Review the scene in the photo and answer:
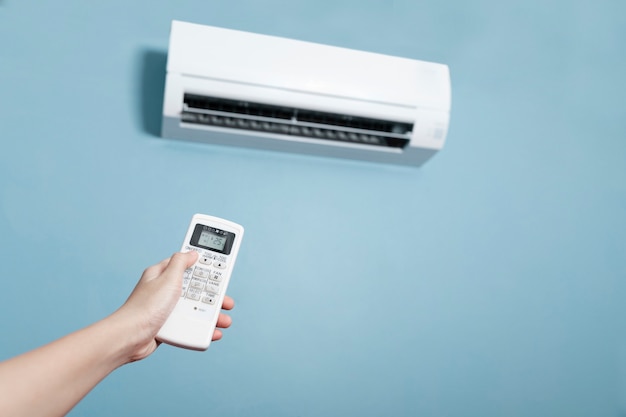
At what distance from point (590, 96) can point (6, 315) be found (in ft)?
5.13

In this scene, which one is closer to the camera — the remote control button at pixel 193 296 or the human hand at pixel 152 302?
the human hand at pixel 152 302

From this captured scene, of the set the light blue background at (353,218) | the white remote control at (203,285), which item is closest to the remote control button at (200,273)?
the white remote control at (203,285)

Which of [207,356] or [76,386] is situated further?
[207,356]

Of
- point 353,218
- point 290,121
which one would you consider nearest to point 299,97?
point 290,121

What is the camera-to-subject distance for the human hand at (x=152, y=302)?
92 cm

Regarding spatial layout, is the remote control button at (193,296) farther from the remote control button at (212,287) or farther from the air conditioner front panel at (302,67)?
the air conditioner front panel at (302,67)

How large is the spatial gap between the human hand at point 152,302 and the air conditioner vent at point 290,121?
0.53m

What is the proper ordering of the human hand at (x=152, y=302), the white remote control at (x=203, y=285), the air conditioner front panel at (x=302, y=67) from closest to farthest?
the human hand at (x=152, y=302) < the white remote control at (x=203, y=285) < the air conditioner front panel at (x=302, y=67)

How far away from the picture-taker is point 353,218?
1638 millimetres

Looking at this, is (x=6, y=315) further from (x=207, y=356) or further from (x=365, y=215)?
(x=365, y=215)

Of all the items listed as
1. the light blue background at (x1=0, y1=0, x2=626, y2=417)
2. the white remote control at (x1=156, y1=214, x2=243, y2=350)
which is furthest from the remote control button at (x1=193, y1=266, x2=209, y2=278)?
the light blue background at (x1=0, y1=0, x2=626, y2=417)

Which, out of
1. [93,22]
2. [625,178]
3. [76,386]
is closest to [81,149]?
[93,22]

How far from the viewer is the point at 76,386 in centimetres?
78

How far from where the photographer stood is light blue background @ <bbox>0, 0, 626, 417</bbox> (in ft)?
4.90
